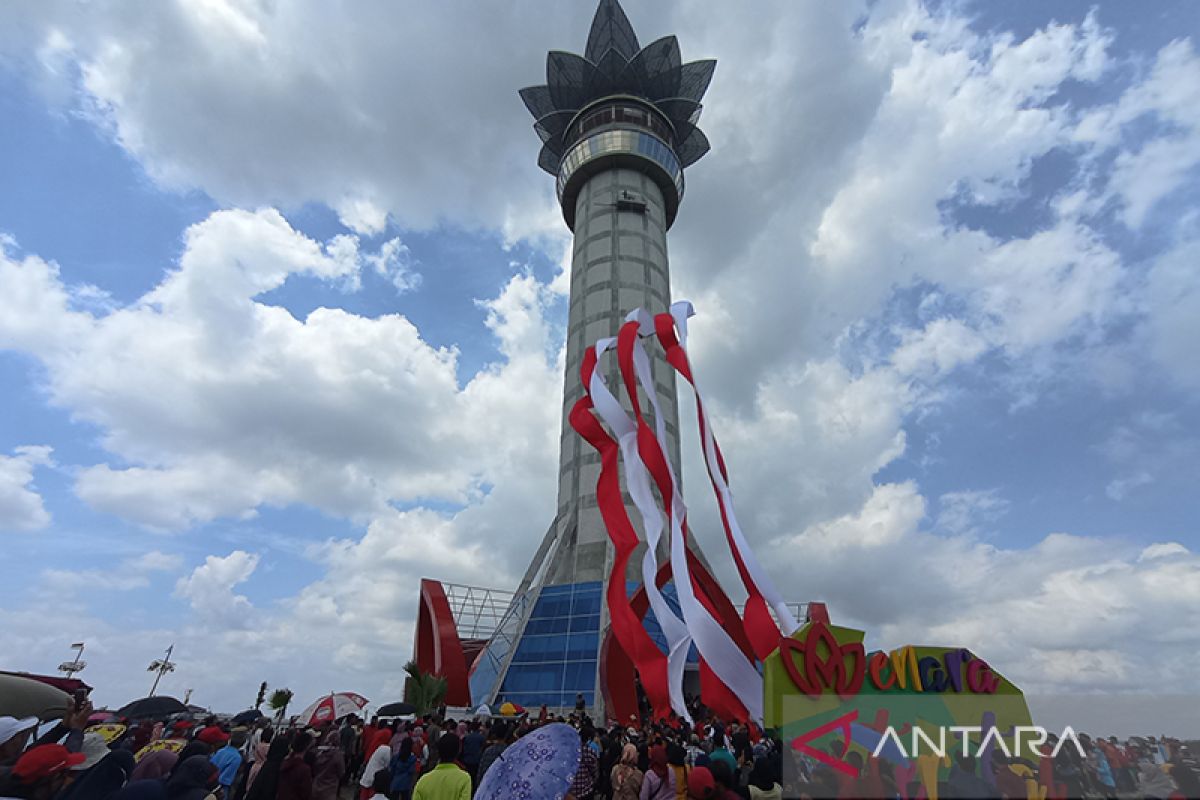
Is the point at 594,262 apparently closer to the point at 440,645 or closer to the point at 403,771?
the point at 440,645

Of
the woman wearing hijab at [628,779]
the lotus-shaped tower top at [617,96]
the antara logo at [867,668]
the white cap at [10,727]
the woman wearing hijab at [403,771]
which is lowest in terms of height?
the woman wearing hijab at [403,771]

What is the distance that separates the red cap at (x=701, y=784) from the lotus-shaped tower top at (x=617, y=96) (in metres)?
53.7

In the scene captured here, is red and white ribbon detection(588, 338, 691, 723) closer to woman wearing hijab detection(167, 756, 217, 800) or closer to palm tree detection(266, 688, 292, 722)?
woman wearing hijab detection(167, 756, 217, 800)

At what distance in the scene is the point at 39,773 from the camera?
17.6 ft

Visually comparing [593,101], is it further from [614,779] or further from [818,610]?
[614,779]

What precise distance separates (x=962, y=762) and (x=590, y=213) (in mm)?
50923

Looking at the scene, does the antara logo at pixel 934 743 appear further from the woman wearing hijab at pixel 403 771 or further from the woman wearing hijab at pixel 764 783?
the woman wearing hijab at pixel 403 771

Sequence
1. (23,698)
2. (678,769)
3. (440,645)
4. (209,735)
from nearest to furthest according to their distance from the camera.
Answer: (678,769)
(209,735)
(23,698)
(440,645)

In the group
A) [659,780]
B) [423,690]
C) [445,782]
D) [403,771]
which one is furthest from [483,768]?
[423,690]

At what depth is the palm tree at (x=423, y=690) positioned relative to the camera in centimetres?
2927

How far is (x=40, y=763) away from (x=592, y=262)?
158 feet

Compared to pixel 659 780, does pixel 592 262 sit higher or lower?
higher

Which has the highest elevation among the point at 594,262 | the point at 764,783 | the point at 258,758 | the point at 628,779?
the point at 594,262

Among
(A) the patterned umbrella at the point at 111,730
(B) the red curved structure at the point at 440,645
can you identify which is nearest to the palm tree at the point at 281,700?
(B) the red curved structure at the point at 440,645
